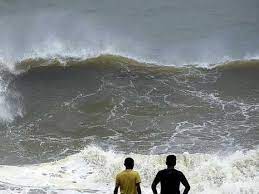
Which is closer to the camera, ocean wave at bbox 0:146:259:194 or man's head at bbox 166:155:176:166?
man's head at bbox 166:155:176:166

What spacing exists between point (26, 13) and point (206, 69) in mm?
8001

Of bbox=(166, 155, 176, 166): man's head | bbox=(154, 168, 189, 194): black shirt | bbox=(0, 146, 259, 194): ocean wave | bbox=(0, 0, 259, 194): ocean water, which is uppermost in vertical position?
bbox=(0, 0, 259, 194): ocean water

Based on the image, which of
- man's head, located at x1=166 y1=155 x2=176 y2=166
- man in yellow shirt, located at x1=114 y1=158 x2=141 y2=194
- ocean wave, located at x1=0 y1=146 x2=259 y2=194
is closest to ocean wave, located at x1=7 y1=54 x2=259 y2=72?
ocean wave, located at x1=0 y1=146 x2=259 y2=194

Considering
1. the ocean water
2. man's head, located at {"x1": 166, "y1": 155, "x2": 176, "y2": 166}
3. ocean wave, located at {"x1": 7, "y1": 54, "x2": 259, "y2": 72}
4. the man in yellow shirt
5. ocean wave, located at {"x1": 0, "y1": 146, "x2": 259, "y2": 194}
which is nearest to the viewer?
man's head, located at {"x1": 166, "y1": 155, "x2": 176, "y2": 166}

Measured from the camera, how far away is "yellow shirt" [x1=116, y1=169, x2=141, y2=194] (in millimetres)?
7156

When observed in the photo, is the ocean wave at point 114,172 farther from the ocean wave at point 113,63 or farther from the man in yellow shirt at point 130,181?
the ocean wave at point 113,63

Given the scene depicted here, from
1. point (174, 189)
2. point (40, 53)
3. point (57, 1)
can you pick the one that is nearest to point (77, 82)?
point (40, 53)

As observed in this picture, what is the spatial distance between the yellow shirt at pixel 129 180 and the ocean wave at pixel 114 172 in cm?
339

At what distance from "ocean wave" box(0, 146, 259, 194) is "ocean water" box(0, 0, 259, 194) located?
0.02 meters

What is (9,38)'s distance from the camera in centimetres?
2053

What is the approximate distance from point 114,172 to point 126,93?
533 centimetres

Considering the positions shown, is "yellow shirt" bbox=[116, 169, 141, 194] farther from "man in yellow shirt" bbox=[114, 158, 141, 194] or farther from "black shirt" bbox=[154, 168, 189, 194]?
"black shirt" bbox=[154, 168, 189, 194]

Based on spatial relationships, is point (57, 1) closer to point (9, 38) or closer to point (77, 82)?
point (9, 38)

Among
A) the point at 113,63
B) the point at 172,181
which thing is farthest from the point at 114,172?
the point at 113,63
